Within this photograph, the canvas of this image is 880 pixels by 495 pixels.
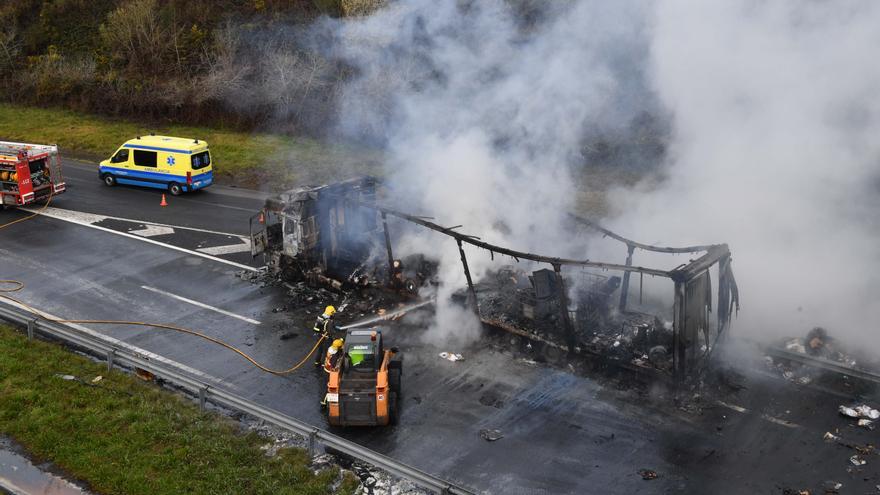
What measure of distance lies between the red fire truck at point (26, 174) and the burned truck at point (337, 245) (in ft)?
34.5

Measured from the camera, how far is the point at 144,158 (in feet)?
90.0

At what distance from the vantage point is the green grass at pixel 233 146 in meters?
28.7

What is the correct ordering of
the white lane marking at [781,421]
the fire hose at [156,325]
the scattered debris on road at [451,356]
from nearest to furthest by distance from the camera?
the white lane marking at [781,421] → the fire hose at [156,325] → the scattered debris on road at [451,356]

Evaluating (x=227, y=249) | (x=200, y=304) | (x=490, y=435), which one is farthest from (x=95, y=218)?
(x=490, y=435)

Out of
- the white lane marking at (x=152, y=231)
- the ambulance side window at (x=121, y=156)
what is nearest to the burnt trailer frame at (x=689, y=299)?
the white lane marking at (x=152, y=231)

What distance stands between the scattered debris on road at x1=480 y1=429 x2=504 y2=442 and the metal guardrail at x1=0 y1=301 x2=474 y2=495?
1846mm

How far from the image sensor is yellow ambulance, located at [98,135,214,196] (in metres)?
26.8

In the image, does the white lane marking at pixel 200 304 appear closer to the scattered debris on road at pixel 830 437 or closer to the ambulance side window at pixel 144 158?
the ambulance side window at pixel 144 158

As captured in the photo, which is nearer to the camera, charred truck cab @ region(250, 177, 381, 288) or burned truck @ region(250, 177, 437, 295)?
burned truck @ region(250, 177, 437, 295)

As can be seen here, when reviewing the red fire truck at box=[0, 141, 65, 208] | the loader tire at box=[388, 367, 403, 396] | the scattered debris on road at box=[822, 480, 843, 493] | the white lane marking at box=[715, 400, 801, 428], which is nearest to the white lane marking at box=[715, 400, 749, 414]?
the white lane marking at box=[715, 400, 801, 428]

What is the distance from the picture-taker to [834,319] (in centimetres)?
1638

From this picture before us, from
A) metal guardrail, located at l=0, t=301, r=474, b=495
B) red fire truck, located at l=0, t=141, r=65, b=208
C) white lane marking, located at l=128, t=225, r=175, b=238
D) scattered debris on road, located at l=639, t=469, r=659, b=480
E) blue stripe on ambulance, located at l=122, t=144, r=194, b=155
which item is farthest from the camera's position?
blue stripe on ambulance, located at l=122, t=144, r=194, b=155

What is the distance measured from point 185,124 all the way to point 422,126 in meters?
17.5

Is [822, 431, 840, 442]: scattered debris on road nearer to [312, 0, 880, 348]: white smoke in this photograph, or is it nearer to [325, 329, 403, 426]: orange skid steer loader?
[312, 0, 880, 348]: white smoke
